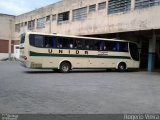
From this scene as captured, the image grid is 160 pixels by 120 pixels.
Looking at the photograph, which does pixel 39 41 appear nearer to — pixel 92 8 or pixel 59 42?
pixel 59 42

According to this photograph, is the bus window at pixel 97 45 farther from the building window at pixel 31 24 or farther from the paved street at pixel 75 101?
the building window at pixel 31 24

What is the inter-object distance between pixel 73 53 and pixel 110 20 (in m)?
5.62

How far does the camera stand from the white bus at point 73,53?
19797 mm

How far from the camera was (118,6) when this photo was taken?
24.5 meters

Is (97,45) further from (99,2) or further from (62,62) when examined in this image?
(99,2)

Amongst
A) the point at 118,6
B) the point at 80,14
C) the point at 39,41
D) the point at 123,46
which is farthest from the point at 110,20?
the point at 39,41

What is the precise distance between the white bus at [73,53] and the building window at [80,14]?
6.91 meters

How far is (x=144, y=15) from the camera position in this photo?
21469 millimetres

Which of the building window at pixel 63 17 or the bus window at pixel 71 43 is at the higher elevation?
the building window at pixel 63 17

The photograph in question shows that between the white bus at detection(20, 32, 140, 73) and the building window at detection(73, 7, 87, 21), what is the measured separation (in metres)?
6.91

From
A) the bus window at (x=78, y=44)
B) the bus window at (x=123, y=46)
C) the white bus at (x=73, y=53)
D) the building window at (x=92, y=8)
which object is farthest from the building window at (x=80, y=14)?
the bus window at (x=78, y=44)

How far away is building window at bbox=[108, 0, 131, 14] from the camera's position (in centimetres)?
2350

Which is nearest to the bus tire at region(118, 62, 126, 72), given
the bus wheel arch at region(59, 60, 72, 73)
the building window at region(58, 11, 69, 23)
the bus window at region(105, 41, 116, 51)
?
the bus window at region(105, 41, 116, 51)

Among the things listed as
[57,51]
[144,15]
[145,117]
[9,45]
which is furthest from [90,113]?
[9,45]
